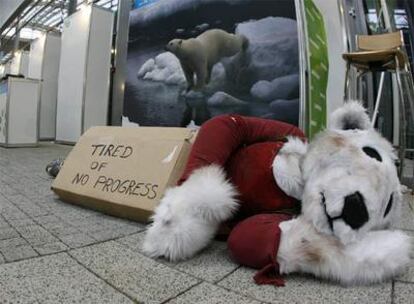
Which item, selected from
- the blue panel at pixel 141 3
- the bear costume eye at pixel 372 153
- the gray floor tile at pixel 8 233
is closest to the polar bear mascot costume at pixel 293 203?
the bear costume eye at pixel 372 153

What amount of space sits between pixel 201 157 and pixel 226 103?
159 cm

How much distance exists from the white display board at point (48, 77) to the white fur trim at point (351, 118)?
5172mm

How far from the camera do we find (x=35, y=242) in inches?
36.3

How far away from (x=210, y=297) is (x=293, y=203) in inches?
13.3

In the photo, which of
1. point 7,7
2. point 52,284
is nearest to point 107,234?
point 52,284

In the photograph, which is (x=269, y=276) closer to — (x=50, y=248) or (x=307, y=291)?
(x=307, y=291)

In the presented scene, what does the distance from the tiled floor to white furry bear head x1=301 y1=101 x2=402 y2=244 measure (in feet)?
0.40

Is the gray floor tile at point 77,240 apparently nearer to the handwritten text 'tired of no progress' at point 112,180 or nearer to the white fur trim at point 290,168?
the handwritten text 'tired of no progress' at point 112,180

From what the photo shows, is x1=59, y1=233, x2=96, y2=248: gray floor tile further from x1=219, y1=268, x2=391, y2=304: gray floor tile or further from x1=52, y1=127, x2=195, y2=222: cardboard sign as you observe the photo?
x1=219, y1=268, x2=391, y2=304: gray floor tile

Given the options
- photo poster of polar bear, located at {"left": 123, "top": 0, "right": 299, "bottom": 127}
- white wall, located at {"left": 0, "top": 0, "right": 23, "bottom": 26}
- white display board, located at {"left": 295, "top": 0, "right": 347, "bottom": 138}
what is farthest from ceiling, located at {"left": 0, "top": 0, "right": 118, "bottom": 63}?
white display board, located at {"left": 295, "top": 0, "right": 347, "bottom": 138}

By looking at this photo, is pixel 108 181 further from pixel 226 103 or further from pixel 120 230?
pixel 226 103

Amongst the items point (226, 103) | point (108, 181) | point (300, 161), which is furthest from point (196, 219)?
point (226, 103)

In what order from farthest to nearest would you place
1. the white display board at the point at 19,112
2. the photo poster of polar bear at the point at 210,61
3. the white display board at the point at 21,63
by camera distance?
1. the white display board at the point at 21,63
2. the white display board at the point at 19,112
3. the photo poster of polar bear at the point at 210,61

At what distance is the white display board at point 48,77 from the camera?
17.3 ft
